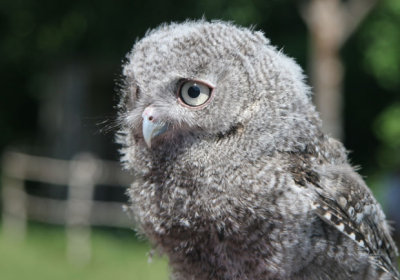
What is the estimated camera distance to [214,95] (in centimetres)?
266

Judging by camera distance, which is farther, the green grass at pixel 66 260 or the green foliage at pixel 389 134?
the green foliage at pixel 389 134

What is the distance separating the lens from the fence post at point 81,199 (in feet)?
33.8

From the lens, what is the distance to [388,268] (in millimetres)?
3070

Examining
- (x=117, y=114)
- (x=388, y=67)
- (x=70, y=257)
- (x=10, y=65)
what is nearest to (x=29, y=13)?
(x=10, y=65)

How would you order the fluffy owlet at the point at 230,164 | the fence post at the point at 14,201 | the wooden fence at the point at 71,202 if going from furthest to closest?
the fence post at the point at 14,201
the wooden fence at the point at 71,202
the fluffy owlet at the point at 230,164

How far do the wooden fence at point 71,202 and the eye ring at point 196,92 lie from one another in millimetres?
6771

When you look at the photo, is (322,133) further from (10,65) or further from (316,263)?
(10,65)

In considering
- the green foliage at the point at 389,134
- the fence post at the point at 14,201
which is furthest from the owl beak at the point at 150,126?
the green foliage at the point at 389,134

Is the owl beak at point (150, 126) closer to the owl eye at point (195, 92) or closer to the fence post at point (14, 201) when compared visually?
the owl eye at point (195, 92)

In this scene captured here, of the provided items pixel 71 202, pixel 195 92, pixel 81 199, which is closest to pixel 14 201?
pixel 71 202

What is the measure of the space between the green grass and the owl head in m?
5.27

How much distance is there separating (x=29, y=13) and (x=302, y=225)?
1424 centimetres

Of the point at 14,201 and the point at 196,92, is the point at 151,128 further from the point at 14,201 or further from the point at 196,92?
the point at 14,201

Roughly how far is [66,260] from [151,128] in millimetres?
7683
